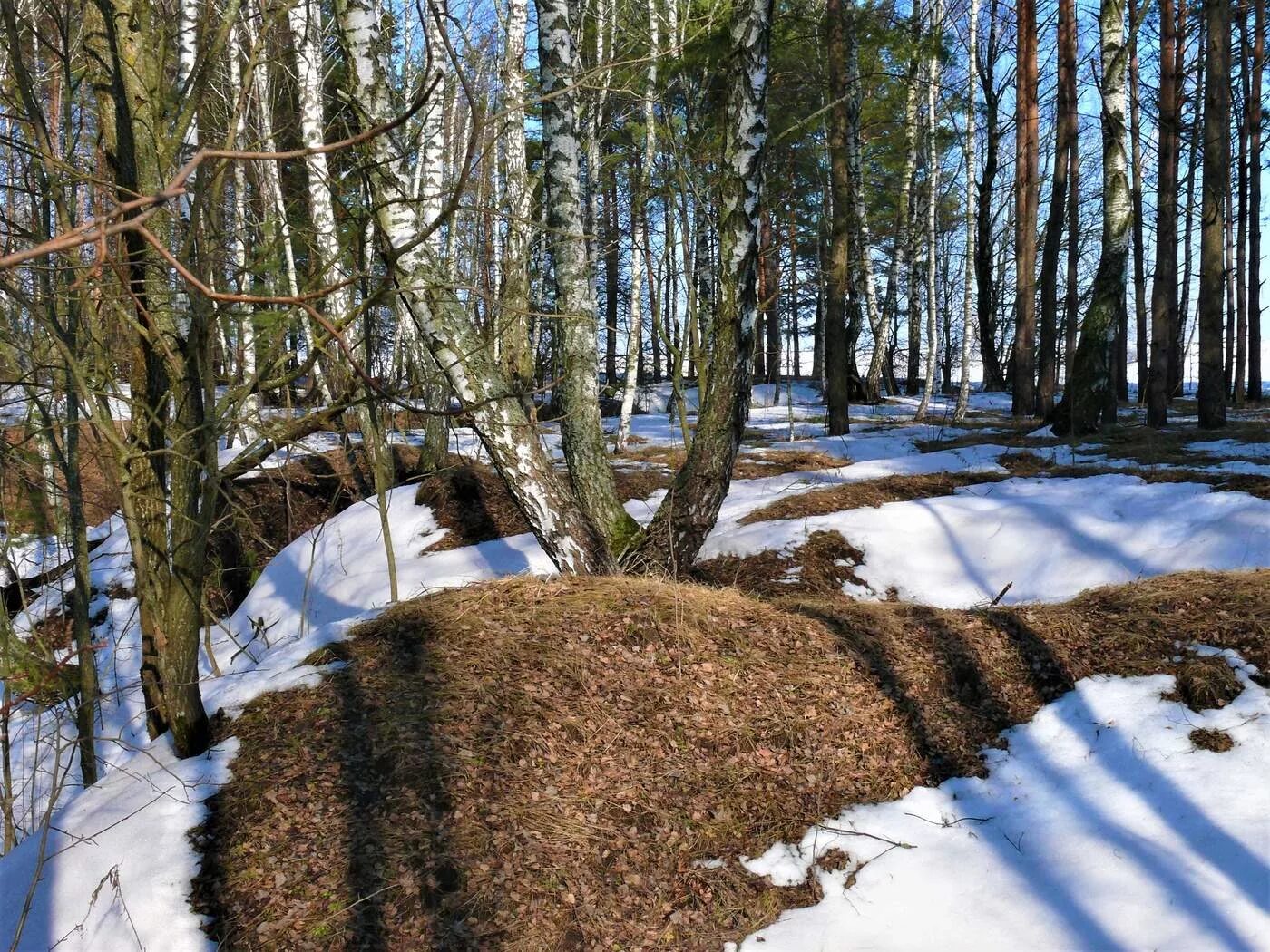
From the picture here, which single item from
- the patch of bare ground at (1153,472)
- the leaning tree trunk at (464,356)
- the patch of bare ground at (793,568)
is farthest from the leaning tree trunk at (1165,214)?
the leaning tree trunk at (464,356)

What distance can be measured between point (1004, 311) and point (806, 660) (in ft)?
118

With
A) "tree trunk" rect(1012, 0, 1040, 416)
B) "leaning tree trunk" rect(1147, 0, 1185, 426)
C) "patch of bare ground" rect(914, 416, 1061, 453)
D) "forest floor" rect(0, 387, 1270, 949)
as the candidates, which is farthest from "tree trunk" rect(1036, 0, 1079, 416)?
"forest floor" rect(0, 387, 1270, 949)

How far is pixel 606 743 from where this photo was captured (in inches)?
125

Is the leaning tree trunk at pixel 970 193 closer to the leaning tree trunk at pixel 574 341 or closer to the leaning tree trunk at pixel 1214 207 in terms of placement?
the leaning tree trunk at pixel 1214 207

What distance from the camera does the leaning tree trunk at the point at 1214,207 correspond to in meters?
9.53

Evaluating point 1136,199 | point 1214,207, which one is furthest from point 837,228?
point 1136,199

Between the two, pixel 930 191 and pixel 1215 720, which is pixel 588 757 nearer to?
pixel 1215 720

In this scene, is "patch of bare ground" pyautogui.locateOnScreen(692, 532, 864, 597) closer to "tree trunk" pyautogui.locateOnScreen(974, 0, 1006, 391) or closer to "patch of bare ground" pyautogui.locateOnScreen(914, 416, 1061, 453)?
"patch of bare ground" pyautogui.locateOnScreen(914, 416, 1061, 453)

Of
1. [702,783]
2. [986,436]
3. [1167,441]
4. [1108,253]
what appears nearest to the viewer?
[702,783]

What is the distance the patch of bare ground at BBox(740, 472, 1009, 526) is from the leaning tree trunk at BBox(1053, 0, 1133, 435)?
11.0ft

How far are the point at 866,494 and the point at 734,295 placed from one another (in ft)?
10.5

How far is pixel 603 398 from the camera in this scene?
Answer: 810 inches

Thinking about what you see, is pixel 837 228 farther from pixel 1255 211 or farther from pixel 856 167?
pixel 1255 211

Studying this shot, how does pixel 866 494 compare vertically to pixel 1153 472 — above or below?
below
